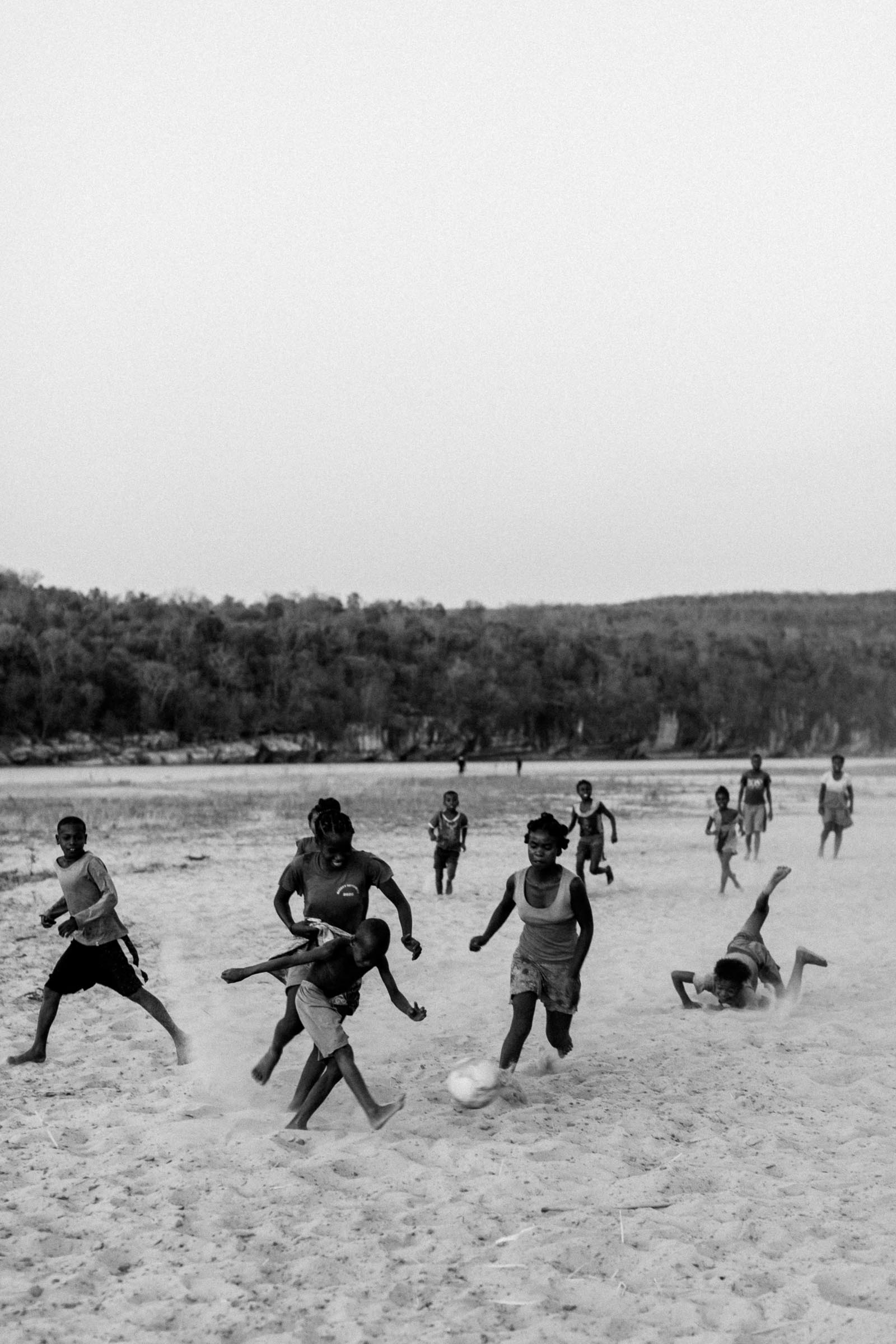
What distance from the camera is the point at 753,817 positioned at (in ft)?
64.6

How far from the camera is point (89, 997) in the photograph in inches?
396

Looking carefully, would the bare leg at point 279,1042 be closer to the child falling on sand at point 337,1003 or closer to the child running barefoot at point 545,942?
the child falling on sand at point 337,1003

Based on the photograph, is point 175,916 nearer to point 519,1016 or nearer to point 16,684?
point 519,1016

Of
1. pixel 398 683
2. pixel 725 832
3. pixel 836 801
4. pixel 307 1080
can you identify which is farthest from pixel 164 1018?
pixel 398 683

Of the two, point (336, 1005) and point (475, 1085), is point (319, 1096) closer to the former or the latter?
point (336, 1005)

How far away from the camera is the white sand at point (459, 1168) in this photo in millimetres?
4633

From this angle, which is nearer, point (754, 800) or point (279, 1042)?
point (279, 1042)

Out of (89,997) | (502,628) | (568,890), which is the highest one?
(502,628)

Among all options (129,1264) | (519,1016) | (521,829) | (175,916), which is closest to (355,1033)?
(519,1016)

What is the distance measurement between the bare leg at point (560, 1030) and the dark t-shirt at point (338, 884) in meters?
1.53

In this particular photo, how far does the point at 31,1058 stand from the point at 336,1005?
247cm

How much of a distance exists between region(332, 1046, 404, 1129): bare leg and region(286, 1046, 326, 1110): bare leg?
0.16 metres

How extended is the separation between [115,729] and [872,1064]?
56.7 metres

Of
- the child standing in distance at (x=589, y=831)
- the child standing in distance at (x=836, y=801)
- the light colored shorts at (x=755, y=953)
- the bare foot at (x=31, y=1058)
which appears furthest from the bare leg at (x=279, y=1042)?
the child standing in distance at (x=836, y=801)
